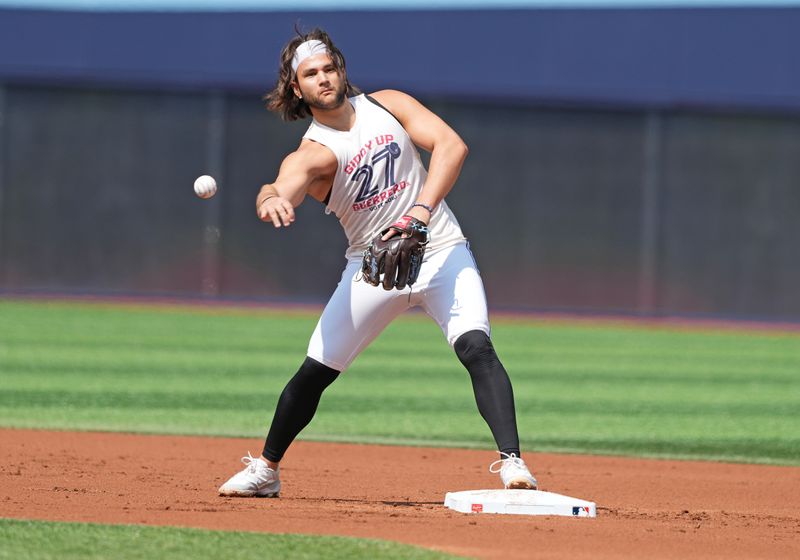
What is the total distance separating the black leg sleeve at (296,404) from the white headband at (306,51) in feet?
4.00

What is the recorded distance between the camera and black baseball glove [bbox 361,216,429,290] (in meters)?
5.43

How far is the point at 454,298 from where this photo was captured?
18.6 ft

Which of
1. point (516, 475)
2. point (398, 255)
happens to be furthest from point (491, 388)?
point (398, 255)

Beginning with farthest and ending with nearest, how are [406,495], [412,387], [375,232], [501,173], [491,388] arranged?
1. [501,173]
2. [412,387]
3. [406,495]
4. [375,232]
5. [491,388]

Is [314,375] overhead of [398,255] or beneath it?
beneath

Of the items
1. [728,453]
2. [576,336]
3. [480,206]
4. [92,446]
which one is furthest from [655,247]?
[92,446]

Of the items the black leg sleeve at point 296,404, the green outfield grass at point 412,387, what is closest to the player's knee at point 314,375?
the black leg sleeve at point 296,404

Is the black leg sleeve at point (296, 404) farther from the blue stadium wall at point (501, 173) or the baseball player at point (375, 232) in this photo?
the blue stadium wall at point (501, 173)

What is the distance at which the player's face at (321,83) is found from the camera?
18.7 feet

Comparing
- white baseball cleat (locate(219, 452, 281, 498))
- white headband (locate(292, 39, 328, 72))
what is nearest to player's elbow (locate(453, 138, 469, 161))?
white headband (locate(292, 39, 328, 72))

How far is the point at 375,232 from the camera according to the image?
5.83 meters

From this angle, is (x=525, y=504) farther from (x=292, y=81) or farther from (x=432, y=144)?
(x=292, y=81)

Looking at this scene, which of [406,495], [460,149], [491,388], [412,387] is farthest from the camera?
[412,387]

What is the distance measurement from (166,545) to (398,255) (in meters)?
1.53
